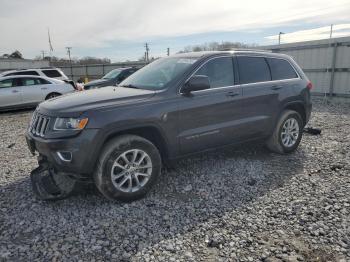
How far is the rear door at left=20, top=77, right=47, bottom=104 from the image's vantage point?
12.2 metres

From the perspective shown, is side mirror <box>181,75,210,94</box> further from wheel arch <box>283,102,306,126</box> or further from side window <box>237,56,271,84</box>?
wheel arch <box>283,102,306,126</box>

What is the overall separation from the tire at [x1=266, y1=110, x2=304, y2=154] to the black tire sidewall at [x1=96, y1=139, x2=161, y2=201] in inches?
97.2

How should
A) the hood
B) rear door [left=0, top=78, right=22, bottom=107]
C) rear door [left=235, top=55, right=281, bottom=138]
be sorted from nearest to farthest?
the hood → rear door [left=235, top=55, right=281, bottom=138] → rear door [left=0, top=78, right=22, bottom=107]

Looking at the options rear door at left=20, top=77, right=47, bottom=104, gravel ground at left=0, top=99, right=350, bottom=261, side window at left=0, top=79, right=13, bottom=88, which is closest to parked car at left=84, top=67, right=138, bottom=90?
rear door at left=20, top=77, right=47, bottom=104

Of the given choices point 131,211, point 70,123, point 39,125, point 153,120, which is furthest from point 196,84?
point 39,125

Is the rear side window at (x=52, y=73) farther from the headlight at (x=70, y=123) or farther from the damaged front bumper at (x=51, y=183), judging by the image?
the headlight at (x=70, y=123)

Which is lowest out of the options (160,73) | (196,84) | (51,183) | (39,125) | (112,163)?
(51,183)

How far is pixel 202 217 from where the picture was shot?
3551mm

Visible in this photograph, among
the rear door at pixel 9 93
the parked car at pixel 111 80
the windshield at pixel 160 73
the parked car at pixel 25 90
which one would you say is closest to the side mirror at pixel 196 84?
the windshield at pixel 160 73

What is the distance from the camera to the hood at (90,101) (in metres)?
3.57

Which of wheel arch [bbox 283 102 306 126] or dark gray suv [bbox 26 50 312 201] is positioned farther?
wheel arch [bbox 283 102 306 126]

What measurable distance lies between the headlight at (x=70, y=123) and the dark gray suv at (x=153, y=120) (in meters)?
0.01

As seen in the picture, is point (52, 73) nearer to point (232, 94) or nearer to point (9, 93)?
point (9, 93)

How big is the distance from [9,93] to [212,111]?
10243 millimetres
